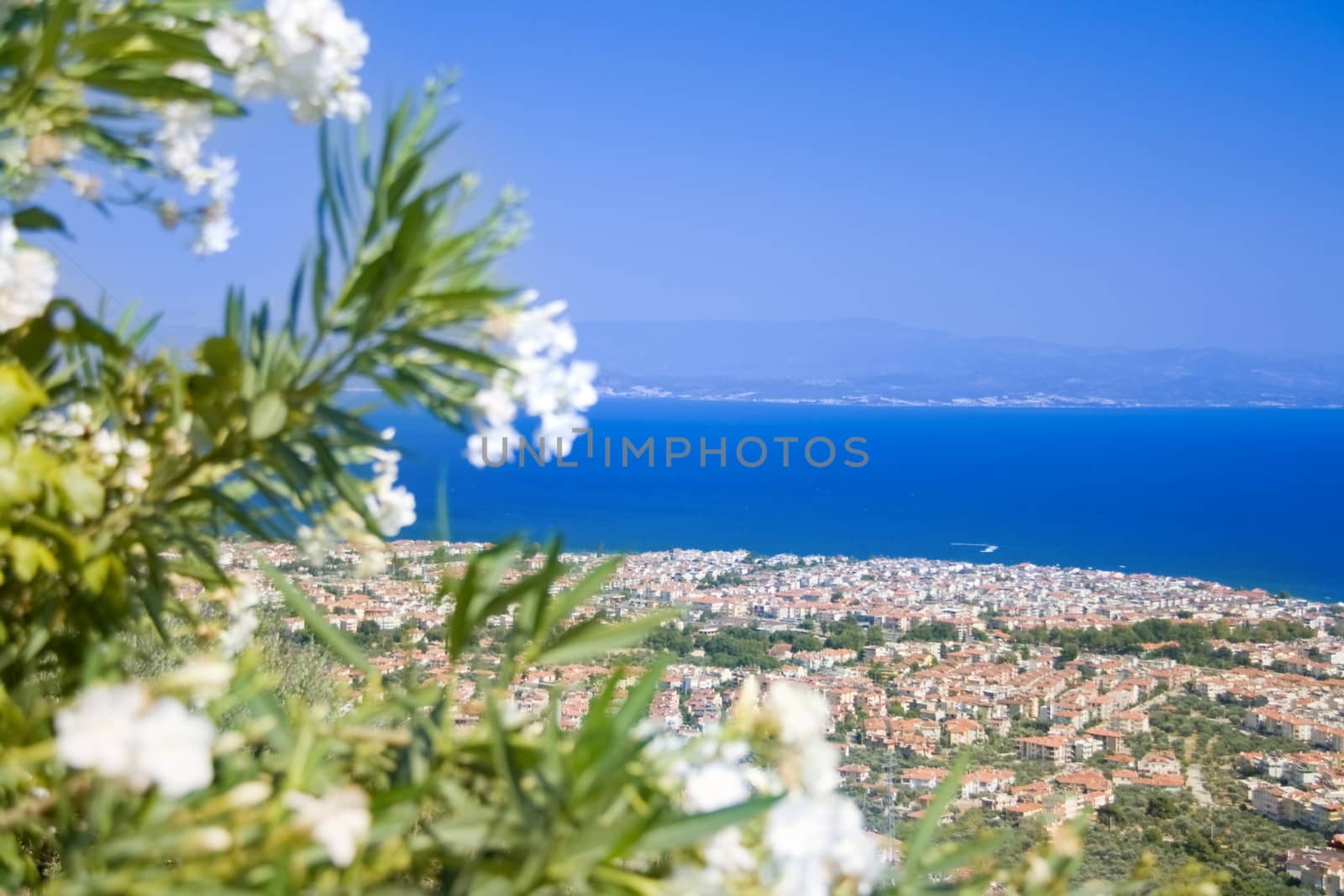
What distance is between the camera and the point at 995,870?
83 cm

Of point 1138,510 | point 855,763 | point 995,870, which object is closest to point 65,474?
point 995,870

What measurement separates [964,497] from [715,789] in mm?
48902

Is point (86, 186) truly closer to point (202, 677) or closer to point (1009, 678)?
point (202, 677)

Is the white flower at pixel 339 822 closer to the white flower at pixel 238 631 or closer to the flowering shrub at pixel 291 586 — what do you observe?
the flowering shrub at pixel 291 586

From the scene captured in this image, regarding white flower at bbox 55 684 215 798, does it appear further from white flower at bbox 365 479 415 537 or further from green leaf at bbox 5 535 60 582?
white flower at bbox 365 479 415 537

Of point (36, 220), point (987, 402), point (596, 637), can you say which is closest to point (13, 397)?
point (36, 220)

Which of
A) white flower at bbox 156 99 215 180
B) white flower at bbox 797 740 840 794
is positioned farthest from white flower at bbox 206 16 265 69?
white flower at bbox 797 740 840 794

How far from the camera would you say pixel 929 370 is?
102375 millimetres

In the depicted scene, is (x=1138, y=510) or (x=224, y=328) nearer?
(x=224, y=328)

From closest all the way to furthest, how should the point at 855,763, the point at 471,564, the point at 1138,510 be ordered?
the point at 471,564 < the point at 855,763 < the point at 1138,510

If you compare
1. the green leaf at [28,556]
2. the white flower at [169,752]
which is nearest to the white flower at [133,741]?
the white flower at [169,752]

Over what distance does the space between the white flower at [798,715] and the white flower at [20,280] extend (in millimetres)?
659

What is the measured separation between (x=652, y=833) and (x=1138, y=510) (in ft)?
161

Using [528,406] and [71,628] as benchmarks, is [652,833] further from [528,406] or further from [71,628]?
[71,628]
